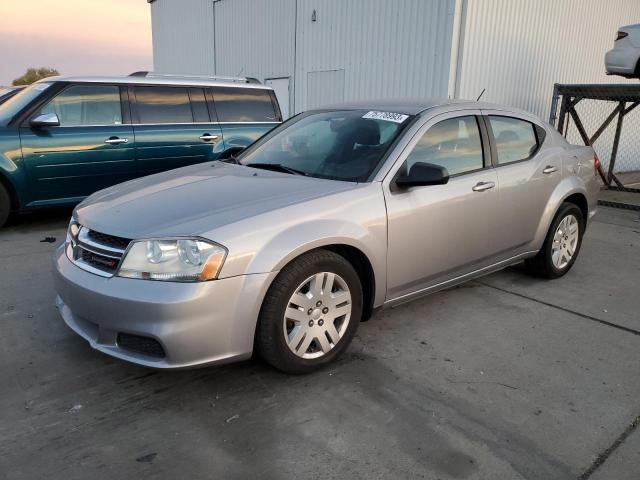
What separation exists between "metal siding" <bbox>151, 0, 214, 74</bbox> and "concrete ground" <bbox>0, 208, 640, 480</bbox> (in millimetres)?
14517

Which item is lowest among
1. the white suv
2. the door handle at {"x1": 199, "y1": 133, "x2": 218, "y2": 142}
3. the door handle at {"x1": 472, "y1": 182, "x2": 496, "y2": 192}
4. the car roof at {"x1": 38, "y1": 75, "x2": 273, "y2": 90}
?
the door handle at {"x1": 199, "y1": 133, "x2": 218, "y2": 142}

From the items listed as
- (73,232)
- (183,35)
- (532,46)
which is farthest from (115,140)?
(183,35)

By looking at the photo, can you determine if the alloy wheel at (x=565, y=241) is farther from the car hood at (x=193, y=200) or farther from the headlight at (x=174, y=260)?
the headlight at (x=174, y=260)

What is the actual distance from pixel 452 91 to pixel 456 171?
246 inches

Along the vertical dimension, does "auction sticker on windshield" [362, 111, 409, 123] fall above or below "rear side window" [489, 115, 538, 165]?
above

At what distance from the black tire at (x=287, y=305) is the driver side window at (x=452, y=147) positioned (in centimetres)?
89

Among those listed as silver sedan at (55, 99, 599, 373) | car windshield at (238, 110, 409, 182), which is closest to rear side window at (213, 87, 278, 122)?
silver sedan at (55, 99, 599, 373)

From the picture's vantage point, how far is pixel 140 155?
253 inches

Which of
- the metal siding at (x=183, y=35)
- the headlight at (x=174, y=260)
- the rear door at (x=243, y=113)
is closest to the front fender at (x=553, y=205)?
the headlight at (x=174, y=260)

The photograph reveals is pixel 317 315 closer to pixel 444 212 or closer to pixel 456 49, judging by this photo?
pixel 444 212

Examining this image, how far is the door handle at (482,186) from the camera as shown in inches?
149

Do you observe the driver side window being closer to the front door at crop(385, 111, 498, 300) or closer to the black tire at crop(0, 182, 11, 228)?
the front door at crop(385, 111, 498, 300)

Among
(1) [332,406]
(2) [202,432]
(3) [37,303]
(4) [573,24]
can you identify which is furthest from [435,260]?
(4) [573,24]

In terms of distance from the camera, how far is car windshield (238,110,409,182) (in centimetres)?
344
